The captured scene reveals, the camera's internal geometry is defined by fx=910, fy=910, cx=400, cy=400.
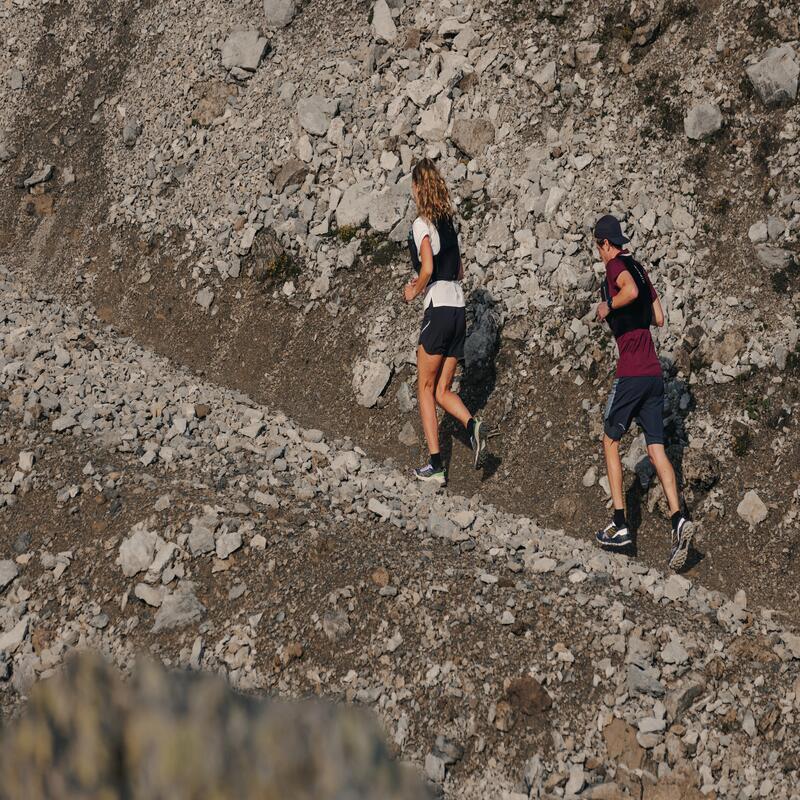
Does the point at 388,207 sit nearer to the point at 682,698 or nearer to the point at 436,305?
the point at 436,305

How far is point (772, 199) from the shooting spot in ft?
29.1

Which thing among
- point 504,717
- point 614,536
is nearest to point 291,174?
point 614,536

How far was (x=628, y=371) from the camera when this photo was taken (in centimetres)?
754

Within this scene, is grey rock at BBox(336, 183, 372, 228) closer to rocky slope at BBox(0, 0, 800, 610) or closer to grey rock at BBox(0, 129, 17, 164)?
rocky slope at BBox(0, 0, 800, 610)

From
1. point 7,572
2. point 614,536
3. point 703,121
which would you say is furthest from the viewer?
point 703,121

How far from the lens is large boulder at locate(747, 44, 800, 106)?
29.9 ft

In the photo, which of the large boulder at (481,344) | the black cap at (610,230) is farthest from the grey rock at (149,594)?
the black cap at (610,230)

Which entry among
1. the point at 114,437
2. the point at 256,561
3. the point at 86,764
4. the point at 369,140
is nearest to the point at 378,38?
the point at 369,140

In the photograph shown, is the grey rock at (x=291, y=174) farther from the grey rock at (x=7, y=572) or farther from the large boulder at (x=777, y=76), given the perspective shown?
the grey rock at (x=7, y=572)

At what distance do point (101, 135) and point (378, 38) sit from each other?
16.6 feet

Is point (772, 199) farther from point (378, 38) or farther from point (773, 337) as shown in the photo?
point (378, 38)

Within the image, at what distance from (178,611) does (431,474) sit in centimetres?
285

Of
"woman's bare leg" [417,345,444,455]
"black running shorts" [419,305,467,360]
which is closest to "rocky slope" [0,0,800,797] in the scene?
"woman's bare leg" [417,345,444,455]

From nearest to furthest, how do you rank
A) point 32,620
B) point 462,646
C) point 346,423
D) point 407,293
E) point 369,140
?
point 462,646 < point 32,620 < point 407,293 < point 346,423 < point 369,140
